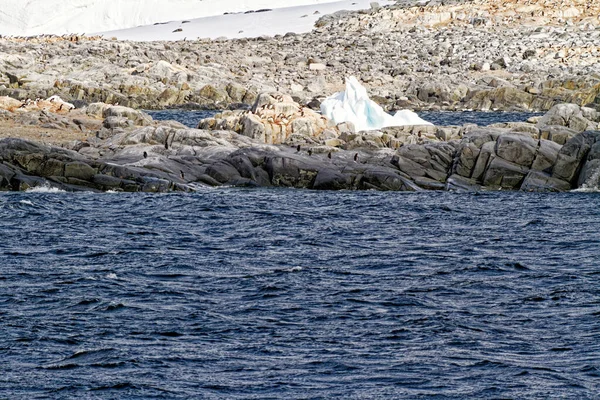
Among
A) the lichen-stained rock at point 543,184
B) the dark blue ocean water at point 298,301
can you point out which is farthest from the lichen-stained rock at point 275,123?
the dark blue ocean water at point 298,301

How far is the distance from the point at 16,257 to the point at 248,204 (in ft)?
40.6

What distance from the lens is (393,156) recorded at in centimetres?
4569

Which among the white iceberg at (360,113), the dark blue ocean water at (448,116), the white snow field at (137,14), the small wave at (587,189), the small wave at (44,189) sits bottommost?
the dark blue ocean water at (448,116)

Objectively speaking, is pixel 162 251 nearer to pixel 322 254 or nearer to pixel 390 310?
pixel 322 254

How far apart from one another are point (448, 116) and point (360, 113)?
2823 centimetres

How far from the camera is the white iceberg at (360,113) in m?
59.2

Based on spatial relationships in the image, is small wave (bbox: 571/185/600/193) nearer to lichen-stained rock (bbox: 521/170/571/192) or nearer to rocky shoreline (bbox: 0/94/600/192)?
rocky shoreline (bbox: 0/94/600/192)

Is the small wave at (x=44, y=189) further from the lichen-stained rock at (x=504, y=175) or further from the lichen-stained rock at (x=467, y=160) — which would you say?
the lichen-stained rock at (x=504, y=175)

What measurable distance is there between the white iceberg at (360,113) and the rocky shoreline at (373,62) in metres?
25.9

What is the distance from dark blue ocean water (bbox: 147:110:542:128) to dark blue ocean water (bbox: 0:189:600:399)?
4103cm

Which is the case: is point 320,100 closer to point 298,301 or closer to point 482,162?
point 482,162

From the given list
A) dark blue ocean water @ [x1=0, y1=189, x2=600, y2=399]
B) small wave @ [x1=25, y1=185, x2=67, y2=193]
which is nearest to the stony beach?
small wave @ [x1=25, y1=185, x2=67, y2=193]

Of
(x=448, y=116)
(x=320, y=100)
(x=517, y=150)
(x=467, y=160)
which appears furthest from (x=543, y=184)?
(x=320, y=100)

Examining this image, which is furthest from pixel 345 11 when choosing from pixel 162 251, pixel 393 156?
pixel 162 251
